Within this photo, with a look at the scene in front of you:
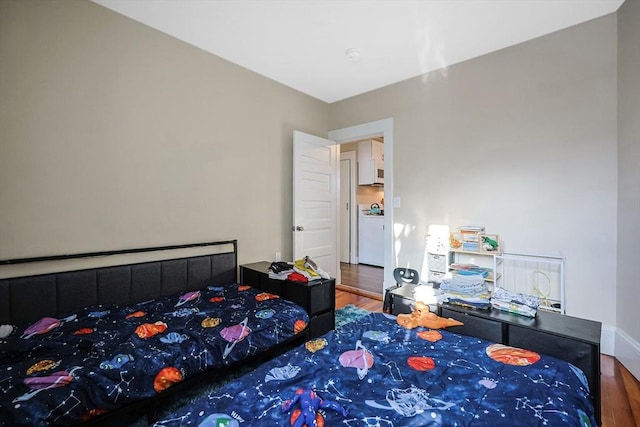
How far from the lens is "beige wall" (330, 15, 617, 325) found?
238cm

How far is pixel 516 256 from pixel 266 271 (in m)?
2.33

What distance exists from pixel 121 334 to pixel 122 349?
0.74ft

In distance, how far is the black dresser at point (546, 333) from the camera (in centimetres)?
147

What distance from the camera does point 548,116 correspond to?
2.59 metres

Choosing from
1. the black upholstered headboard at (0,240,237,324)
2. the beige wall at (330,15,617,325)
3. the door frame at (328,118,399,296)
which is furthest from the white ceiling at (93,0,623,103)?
the black upholstered headboard at (0,240,237,324)

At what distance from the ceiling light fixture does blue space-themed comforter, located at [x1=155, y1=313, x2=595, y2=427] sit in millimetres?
2604

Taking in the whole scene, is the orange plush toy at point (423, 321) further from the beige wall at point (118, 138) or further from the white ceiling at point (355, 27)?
the white ceiling at point (355, 27)

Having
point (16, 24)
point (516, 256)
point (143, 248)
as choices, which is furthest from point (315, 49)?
point (516, 256)

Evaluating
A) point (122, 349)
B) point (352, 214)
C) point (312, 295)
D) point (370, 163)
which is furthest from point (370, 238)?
point (122, 349)

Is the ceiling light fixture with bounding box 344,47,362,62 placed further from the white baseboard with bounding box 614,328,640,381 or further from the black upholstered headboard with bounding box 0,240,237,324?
the white baseboard with bounding box 614,328,640,381

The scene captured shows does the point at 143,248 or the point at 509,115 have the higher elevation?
the point at 509,115

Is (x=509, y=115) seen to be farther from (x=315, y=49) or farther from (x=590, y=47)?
(x=315, y=49)

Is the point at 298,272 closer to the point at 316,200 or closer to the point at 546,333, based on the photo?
the point at 316,200

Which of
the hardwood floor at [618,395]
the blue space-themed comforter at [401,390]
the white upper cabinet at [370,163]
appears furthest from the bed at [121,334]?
the white upper cabinet at [370,163]
